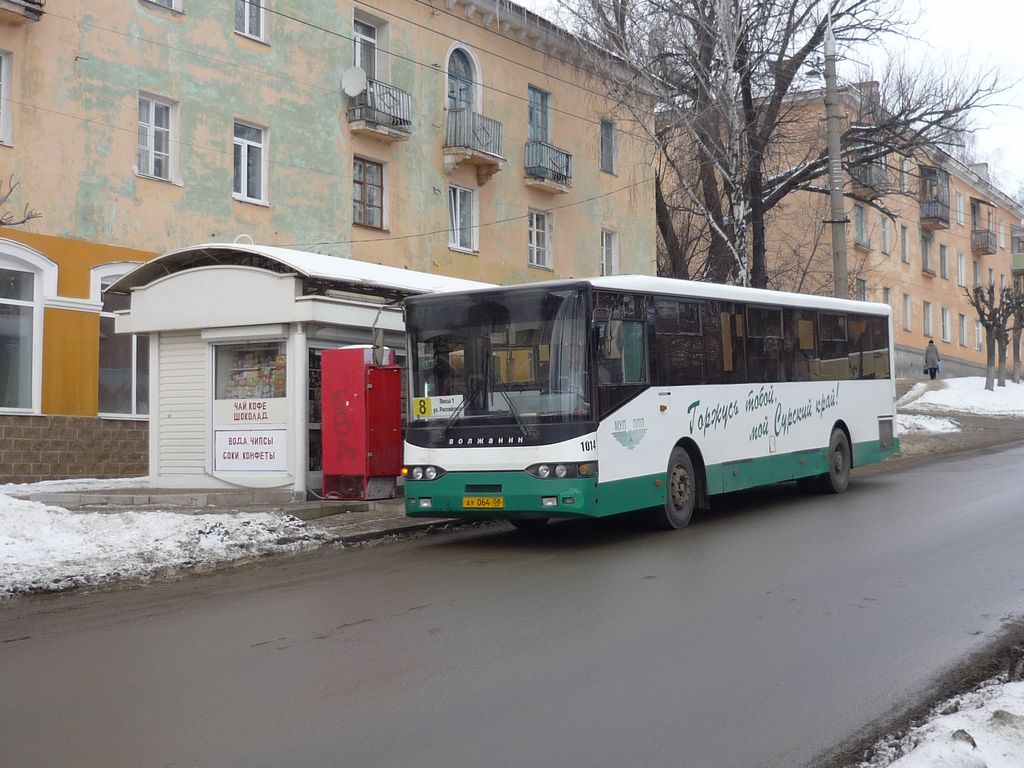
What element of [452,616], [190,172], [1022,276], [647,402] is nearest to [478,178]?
[190,172]

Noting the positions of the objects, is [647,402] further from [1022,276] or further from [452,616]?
[1022,276]

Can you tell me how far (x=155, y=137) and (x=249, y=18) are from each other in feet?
12.3

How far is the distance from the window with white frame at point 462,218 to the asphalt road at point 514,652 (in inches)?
722

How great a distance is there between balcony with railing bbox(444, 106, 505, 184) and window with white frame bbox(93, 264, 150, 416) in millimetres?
9950

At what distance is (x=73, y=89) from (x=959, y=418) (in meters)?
25.5

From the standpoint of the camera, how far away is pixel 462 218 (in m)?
30.4

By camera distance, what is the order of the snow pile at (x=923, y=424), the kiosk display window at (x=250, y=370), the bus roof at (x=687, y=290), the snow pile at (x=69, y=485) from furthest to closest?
1. the snow pile at (x=923, y=424)
2. the snow pile at (x=69, y=485)
3. the kiosk display window at (x=250, y=370)
4. the bus roof at (x=687, y=290)

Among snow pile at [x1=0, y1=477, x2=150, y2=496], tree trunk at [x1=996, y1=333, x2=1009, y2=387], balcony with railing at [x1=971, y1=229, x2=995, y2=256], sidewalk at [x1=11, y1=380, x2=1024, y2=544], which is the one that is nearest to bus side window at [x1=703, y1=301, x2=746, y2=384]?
sidewalk at [x1=11, y1=380, x2=1024, y2=544]

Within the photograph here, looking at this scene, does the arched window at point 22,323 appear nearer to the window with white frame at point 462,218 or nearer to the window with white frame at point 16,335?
the window with white frame at point 16,335

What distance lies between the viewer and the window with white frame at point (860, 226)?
169ft

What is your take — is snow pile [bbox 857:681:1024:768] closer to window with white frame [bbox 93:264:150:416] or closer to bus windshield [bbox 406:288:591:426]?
bus windshield [bbox 406:288:591:426]

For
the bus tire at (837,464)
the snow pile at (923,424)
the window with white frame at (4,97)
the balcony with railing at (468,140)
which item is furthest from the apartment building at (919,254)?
the window with white frame at (4,97)

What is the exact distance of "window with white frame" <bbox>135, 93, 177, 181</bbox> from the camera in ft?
72.5

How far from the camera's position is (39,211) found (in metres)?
20.1
